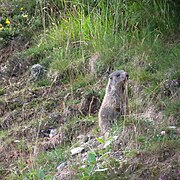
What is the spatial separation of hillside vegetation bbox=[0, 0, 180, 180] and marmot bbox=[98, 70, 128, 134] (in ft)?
0.35

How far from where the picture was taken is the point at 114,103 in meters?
5.18

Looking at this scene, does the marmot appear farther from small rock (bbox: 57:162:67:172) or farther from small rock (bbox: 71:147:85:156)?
small rock (bbox: 57:162:67:172)

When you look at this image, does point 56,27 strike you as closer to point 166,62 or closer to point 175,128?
point 166,62

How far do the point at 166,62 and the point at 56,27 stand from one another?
223 centimetres

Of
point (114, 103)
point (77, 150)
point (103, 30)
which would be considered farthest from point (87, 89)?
point (77, 150)

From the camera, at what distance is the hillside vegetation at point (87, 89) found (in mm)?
4488

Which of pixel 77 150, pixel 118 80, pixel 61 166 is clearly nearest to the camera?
pixel 61 166

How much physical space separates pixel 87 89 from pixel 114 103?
1.32 metres

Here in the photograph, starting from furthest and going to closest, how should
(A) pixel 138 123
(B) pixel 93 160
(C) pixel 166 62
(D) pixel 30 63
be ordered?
(D) pixel 30 63, (C) pixel 166 62, (A) pixel 138 123, (B) pixel 93 160

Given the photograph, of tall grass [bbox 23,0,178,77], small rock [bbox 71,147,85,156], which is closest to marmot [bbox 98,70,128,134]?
small rock [bbox 71,147,85,156]

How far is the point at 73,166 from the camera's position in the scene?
14.8 ft

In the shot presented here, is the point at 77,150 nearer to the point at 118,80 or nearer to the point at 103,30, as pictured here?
the point at 118,80

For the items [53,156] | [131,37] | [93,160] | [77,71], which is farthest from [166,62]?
[93,160]

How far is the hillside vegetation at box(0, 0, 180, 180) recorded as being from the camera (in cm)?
449
